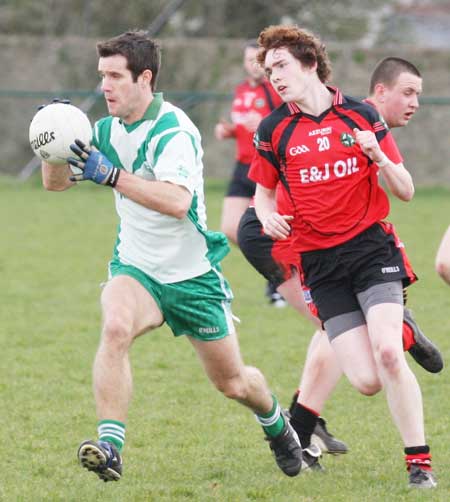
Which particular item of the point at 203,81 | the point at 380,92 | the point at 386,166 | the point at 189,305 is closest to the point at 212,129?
the point at 203,81

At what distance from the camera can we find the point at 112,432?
16.0 ft

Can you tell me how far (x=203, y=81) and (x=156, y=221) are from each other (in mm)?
18018

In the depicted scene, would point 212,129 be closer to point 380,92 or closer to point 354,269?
point 380,92

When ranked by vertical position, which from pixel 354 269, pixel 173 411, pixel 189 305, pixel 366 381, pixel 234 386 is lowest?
pixel 173 411

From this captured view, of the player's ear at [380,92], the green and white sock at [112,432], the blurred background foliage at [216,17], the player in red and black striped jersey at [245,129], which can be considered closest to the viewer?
the green and white sock at [112,432]

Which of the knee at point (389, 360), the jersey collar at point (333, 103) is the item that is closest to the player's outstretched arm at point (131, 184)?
the jersey collar at point (333, 103)

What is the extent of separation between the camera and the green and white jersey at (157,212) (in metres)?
5.23

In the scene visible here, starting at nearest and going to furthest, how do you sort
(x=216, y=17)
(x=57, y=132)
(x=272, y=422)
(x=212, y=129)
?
(x=57, y=132) → (x=272, y=422) → (x=212, y=129) → (x=216, y=17)

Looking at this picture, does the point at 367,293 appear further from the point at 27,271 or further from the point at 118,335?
the point at 27,271

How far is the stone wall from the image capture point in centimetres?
2184

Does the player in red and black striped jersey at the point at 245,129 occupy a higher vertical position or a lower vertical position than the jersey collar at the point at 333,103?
lower

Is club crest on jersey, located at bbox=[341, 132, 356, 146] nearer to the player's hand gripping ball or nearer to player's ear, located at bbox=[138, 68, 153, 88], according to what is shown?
player's ear, located at bbox=[138, 68, 153, 88]

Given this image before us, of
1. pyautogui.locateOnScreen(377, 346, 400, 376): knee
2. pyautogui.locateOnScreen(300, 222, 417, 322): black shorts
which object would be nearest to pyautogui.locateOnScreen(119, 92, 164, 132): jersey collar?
pyautogui.locateOnScreen(300, 222, 417, 322): black shorts

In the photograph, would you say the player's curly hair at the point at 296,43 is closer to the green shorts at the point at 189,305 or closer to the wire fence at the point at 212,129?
the green shorts at the point at 189,305
